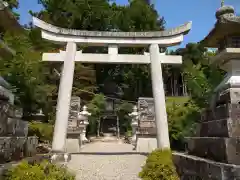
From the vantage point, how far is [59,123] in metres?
8.82

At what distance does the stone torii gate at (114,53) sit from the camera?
9266mm

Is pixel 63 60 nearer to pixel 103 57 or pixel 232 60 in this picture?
pixel 103 57

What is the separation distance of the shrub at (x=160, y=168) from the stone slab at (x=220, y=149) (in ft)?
3.78

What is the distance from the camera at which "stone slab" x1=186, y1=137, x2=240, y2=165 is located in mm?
3422

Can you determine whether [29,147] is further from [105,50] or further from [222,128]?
[105,50]

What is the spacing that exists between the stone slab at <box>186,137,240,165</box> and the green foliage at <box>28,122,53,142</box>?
8523 mm

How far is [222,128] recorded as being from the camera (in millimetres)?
3863

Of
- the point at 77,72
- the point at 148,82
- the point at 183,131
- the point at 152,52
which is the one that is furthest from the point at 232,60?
the point at 148,82

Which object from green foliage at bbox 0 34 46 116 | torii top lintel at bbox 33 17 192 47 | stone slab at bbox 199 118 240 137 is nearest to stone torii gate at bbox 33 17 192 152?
torii top lintel at bbox 33 17 192 47

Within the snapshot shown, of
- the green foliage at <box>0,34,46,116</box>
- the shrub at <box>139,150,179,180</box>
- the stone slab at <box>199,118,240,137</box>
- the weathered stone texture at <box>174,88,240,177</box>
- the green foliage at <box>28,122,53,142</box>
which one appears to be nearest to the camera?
the weathered stone texture at <box>174,88,240,177</box>

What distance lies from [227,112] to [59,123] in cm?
629

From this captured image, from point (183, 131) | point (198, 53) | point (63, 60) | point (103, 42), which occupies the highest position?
point (198, 53)

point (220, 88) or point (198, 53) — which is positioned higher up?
point (198, 53)

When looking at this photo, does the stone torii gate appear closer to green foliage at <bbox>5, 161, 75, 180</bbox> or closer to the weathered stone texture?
green foliage at <bbox>5, 161, 75, 180</bbox>
